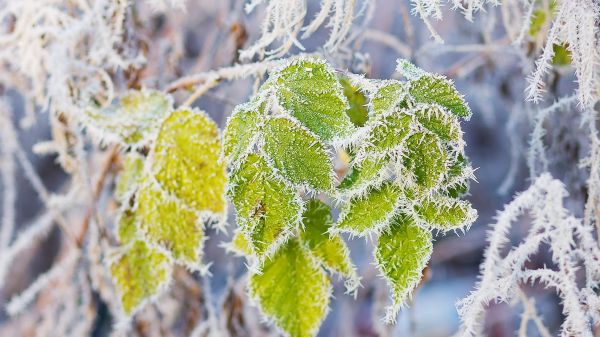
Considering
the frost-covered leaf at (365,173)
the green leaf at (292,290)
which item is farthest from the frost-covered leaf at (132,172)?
the frost-covered leaf at (365,173)

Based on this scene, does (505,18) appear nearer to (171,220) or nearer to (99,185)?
(171,220)

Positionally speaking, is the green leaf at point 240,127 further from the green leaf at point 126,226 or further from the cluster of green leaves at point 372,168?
the green leaf at point 126,226

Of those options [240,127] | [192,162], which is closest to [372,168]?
[240,127]

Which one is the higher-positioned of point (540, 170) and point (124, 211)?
point (540, 170)

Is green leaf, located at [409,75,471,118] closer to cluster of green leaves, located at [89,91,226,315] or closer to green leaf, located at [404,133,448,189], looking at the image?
green leaf, located at [404,133,448,189]

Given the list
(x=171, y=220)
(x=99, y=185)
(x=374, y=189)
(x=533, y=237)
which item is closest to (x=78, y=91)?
(x=99, y=185)
